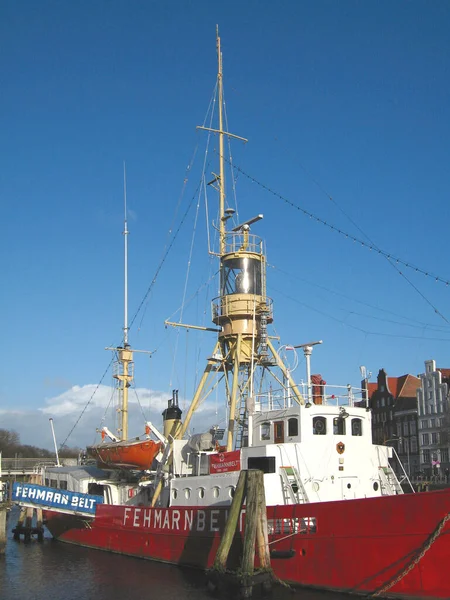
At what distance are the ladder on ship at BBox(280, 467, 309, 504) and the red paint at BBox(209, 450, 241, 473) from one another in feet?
5.64

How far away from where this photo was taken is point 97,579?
2227 cm

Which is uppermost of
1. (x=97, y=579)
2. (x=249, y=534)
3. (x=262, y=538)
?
(x=249, y=534)

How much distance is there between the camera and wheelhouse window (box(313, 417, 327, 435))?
21031 millimetres

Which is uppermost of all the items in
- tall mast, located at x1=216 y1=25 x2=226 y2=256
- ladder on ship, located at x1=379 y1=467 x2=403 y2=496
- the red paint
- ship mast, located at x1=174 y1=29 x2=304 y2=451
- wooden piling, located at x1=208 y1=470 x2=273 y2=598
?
tall mast, located at x1=216 y1=25 x2=226 y2=256

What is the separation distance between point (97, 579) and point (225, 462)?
5918 mm

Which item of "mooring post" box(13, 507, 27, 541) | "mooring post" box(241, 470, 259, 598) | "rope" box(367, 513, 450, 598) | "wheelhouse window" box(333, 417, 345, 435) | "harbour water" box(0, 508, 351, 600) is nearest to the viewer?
"rope" box(367, 513, 450, 598)

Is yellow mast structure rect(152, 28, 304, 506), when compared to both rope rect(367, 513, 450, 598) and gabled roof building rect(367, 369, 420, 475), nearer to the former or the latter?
rope rect(367, 513, 450, 598)

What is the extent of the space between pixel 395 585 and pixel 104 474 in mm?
19706

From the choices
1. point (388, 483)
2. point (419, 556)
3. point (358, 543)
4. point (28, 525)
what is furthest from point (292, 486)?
point (28, 525)

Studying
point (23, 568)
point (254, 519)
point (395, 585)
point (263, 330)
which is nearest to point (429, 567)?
point (395, 585)

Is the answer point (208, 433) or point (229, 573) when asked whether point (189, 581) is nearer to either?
point (229, 573)

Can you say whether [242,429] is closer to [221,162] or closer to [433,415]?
[221,162]

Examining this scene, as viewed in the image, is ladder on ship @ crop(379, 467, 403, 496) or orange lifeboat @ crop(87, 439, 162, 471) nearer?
ladder on ship @ crop(379, 467, 403, 496)

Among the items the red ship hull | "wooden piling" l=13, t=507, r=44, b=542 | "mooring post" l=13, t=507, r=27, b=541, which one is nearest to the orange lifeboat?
the red ship hull
